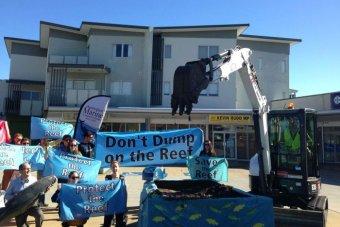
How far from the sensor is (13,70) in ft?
131

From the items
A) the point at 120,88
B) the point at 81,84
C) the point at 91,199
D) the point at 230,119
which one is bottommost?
the point at 91,199

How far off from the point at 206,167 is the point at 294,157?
3.74m

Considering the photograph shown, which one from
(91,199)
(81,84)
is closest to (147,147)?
(91,199)

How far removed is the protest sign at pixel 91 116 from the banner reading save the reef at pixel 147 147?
1337mm

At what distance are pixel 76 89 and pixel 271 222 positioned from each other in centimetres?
2897

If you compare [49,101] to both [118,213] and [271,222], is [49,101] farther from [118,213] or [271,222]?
[271,222]

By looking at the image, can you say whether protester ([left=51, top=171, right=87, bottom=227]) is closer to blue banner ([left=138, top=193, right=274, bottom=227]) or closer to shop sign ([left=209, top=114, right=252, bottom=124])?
blue banner ([left=138, top=193, right=274, bottom=227])

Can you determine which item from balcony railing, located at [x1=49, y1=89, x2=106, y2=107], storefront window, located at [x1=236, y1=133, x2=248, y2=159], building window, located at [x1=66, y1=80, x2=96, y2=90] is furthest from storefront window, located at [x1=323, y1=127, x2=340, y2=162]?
building window, located at [x1=66, y1=80, x2=96, y2=90]

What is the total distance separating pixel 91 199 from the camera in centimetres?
897

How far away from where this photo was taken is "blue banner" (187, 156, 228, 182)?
44.3 feet

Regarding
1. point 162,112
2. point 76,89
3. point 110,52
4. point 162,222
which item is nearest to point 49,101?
point 76,89

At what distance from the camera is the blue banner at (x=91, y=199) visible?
877 centimetres

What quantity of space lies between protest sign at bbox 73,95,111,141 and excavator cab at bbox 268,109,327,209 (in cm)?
543

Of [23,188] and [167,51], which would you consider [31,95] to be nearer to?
[167,51]
